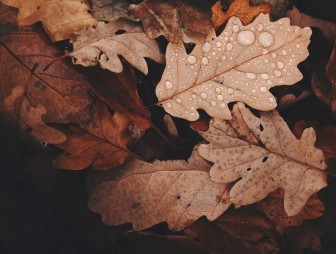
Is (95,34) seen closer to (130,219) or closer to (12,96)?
(12,96)

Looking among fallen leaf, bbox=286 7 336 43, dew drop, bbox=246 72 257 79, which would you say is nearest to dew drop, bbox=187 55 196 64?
dew drop, bbox=246 72 257 79

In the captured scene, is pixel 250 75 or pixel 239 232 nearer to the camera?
pixel 250 75

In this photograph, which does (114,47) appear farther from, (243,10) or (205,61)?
(243,10)

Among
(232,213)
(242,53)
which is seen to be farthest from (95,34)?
(232,213)

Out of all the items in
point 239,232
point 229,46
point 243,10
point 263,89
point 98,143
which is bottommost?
point 239,232

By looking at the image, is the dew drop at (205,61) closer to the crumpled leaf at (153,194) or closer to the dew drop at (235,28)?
the dew drop at (235,28)

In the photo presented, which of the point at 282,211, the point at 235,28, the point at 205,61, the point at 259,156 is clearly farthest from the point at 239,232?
the point at 235,28

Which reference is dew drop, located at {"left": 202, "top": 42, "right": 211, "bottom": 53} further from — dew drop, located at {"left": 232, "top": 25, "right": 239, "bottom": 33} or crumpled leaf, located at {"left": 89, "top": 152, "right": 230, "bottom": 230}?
crumpled leaf, located at {"left": 89, "top": 152, "right": 230, "bottom": 230}
